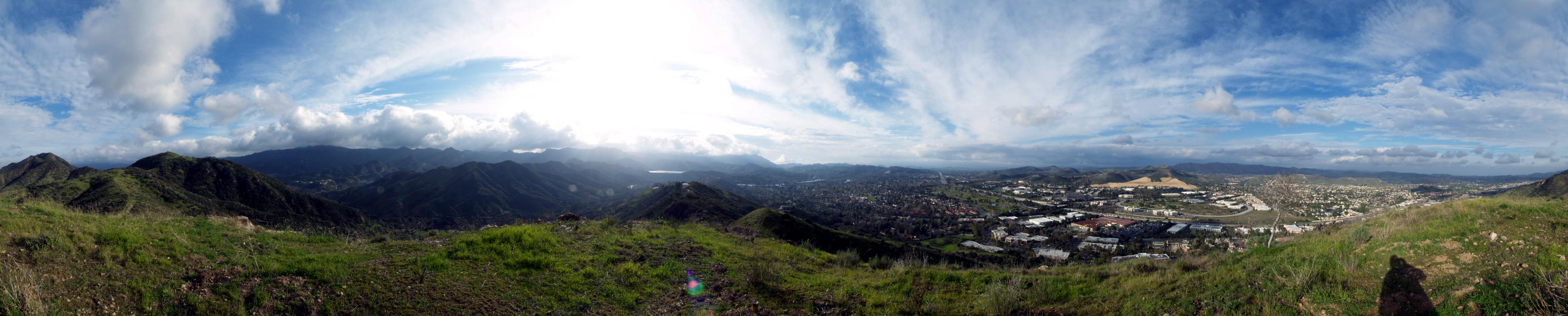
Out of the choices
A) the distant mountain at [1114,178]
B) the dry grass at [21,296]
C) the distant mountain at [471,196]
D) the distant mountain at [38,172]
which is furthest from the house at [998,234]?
the distant mountain at [38,172]

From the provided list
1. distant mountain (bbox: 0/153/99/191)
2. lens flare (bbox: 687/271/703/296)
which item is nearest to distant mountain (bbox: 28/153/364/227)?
distant mountain (bbox: 0/153/99/191)

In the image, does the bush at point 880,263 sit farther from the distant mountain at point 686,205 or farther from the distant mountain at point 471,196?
the distant mountain at point 471,196

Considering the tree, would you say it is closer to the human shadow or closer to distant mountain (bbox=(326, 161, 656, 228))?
the human shadow

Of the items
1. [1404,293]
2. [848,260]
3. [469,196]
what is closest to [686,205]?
[848,260]

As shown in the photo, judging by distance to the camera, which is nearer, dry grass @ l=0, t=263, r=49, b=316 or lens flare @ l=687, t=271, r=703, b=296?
dry grass @ l=0, t=263, r=49, b=316

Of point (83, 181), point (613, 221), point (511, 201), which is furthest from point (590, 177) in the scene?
point (613, 221)

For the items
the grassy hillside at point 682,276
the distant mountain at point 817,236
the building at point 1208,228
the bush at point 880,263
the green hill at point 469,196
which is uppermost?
the grassy hillside at point 682,276

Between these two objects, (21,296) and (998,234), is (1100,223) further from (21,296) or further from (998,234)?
(21,296)
